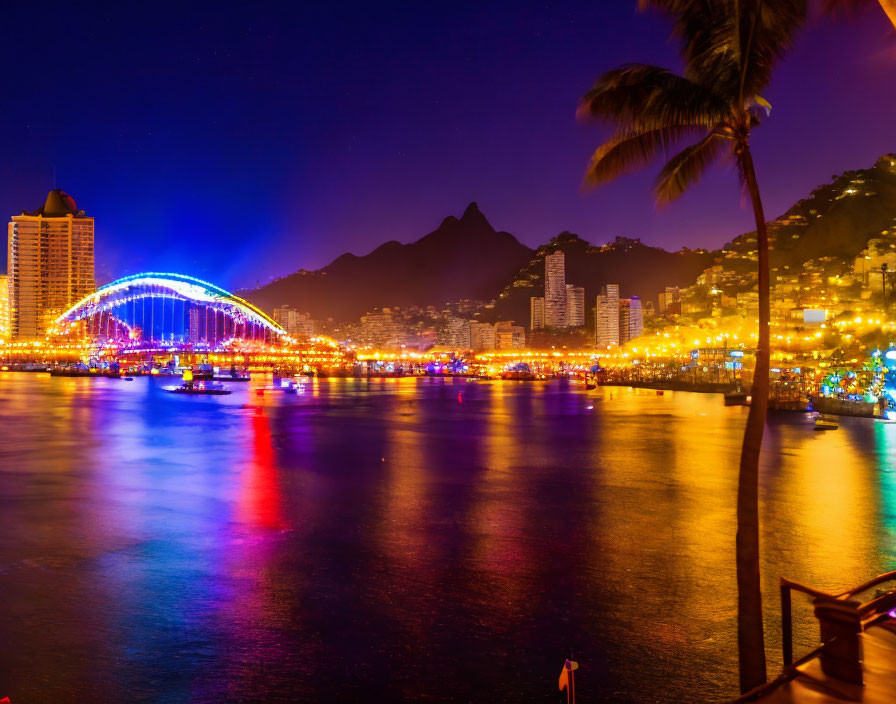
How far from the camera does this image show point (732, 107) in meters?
4.96

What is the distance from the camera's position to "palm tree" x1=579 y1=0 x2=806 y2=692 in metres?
4.74

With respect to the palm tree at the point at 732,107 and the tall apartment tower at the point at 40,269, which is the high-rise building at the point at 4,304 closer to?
the tall apartment tower at the point at 40,269

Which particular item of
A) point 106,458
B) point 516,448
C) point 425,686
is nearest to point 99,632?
point 425,686

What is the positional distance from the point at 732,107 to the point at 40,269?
7948 inches

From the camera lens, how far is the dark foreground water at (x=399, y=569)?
18.9 feet

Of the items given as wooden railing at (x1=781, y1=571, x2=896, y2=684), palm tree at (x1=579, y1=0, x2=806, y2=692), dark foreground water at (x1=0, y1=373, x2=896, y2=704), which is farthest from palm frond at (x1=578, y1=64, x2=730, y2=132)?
dark foreground water at (x1=0, y1=373, x2=896, y2=704)

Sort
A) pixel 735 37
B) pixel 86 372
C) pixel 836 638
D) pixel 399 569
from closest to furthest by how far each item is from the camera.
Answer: pixel 836 638 < pixel 735 37 < pixel 399 569 < pixel 86 372

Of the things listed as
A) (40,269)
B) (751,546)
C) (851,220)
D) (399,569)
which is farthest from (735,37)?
(40,269)

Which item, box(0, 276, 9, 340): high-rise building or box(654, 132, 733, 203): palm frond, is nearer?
box(654, 132, 733, 203): palm frond

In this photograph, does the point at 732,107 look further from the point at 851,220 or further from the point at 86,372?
the point at 851,220

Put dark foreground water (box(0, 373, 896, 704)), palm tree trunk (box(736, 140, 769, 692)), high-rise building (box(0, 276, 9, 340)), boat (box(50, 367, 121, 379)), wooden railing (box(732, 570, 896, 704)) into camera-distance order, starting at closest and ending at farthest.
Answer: wooden railing (box(732, 570, 896, 704)) → palm tree trunk (box(736, 140, 769, 692)) → dark foreground water (box(0, 373, 896, 704)) → boat (box(50, 367, 121, 379)) → high-rise building (box(0, 276, 9, 340))

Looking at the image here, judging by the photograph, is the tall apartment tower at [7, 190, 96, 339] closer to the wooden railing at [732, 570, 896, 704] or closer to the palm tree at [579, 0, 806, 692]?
the palm tree at [579, 0, 806, 692]

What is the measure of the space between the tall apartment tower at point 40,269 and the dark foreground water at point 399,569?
18010cm

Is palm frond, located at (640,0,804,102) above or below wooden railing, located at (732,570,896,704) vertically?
above
